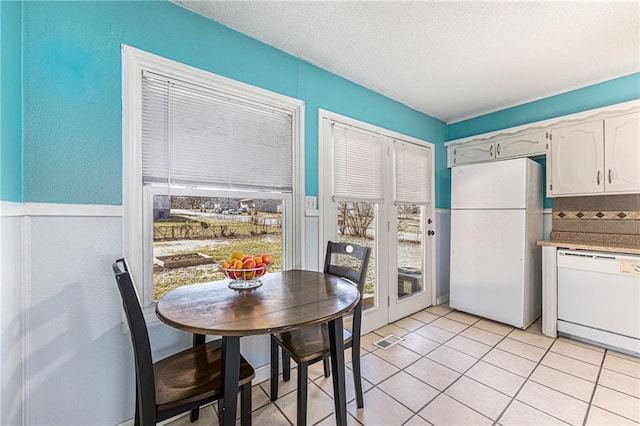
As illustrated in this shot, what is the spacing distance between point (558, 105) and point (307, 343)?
11.5 ft

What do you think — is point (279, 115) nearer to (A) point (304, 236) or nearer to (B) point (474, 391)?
(A) point (304, 236)

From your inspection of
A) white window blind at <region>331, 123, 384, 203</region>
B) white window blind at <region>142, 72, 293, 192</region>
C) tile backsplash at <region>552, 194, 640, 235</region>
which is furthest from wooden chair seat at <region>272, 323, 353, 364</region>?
tile backsplash at <region>552, 194, 640, 235</region>

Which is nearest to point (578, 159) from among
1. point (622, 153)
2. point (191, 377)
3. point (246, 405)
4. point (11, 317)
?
point (622, 153)

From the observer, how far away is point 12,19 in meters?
1.16

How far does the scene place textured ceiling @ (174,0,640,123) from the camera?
1681mm

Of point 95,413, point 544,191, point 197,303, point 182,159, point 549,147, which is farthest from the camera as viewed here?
point 544,191

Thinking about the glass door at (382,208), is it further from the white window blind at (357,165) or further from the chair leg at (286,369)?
the chair leg at (286,369)

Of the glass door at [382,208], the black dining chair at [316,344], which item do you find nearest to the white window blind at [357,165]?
the glass door at [382,208]

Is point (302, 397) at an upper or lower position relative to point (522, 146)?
lower

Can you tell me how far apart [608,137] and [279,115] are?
3014 mm

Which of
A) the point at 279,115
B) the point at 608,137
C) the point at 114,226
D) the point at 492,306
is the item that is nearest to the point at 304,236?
the point at 279,115

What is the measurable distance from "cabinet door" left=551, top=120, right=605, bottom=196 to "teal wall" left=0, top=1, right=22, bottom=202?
409 centimetres

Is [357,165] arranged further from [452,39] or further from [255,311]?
[255,311]

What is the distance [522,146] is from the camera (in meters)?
2.99
